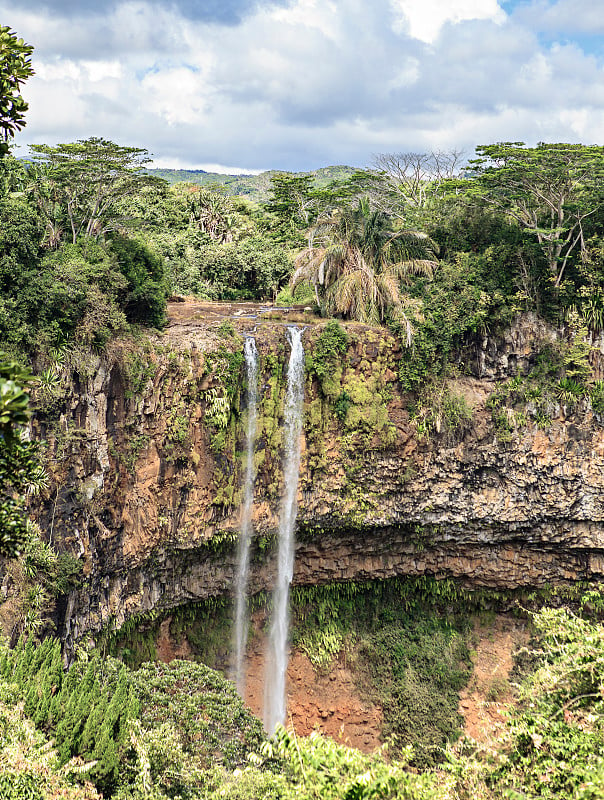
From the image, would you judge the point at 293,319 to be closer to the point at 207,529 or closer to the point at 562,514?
the point at 207,529

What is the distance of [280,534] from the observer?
51.9ft

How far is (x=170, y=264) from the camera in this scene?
21.3 meters

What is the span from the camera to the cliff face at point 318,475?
43.9ft

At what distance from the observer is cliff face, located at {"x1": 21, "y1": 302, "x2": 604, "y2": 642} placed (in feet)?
43.9

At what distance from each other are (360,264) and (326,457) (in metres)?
5.09

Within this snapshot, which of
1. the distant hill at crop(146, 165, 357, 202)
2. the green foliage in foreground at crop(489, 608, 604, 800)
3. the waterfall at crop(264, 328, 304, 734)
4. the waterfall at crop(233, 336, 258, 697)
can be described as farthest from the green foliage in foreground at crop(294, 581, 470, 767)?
the distant hill at crop(146, 165, 357, 202)

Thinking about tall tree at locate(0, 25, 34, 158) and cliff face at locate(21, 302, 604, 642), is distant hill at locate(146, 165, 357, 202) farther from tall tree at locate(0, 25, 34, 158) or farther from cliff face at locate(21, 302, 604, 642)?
tall tree at locate(0, 25, 34, 158)

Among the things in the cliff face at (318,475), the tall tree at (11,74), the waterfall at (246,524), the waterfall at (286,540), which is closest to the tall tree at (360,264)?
the cliff face at (318,475)

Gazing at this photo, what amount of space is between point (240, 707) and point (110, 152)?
12.0m

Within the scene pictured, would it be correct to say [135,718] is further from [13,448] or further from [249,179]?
[249,179]

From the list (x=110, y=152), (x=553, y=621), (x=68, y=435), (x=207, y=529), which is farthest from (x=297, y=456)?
(x=110, y=152)

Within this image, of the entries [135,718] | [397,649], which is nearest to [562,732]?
[135,718]

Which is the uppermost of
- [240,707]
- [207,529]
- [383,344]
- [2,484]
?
[383,344]

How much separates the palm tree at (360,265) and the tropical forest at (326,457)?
0.20ft
